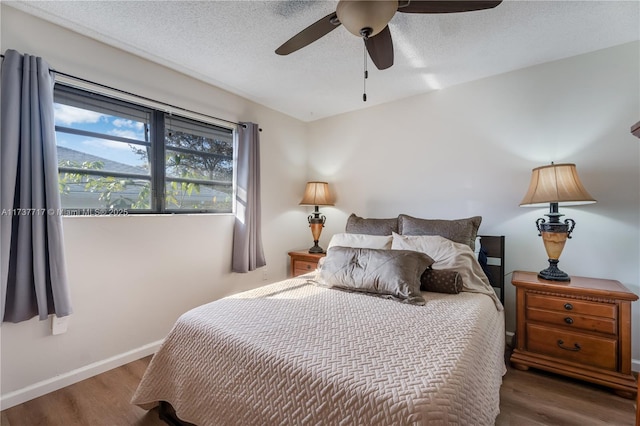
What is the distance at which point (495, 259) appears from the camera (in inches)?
97.7

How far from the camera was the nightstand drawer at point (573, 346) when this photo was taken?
1.82 meters

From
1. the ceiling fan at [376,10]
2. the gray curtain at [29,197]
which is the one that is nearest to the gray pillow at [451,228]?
the ceiling fan at [376,10]

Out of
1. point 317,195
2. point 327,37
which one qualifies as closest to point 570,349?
point 317,195

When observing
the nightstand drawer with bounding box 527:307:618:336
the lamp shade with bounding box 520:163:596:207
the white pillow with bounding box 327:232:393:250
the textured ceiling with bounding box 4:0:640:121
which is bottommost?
the nightstand drawer with bounding box 527:307:618:336

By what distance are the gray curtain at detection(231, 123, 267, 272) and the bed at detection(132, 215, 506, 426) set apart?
104 centimetres

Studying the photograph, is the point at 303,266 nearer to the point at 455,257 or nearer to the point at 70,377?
the point at 455,257

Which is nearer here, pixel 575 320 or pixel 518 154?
pixel 575 320

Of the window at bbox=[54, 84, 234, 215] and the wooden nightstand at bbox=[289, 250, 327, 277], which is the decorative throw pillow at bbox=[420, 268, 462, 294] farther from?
the window at bbox=[54, 84, 234, 215]

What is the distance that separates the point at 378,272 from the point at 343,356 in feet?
2.86

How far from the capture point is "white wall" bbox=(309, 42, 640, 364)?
2.10 metres

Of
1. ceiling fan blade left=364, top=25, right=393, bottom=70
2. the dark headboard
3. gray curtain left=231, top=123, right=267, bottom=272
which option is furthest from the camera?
gray curtain left=231, top=123, right=267, bottom=272

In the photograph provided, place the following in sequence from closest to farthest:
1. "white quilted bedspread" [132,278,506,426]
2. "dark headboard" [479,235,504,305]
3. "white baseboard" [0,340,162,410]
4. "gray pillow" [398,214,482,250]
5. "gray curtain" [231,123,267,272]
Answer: "white quilted bedspread" [132,278,506,426] → "white baseboard" [0,340,162,410] → "gray pillow" [398,214,482,250] → "dark headboard" [479,235,504,305] → "gray curtain" [231,123,267,272]

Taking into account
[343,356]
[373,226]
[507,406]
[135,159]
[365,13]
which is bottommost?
[507,406]

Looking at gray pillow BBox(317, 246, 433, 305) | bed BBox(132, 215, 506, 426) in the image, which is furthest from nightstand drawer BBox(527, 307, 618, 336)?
gray pillow BBox(317, 246, 433, 305)
